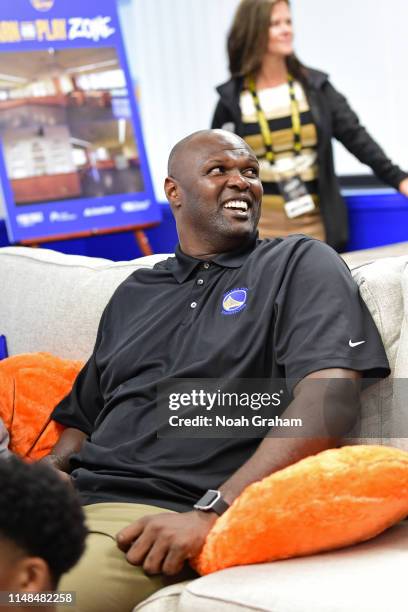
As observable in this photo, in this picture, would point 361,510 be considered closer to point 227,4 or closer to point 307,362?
point 307,362

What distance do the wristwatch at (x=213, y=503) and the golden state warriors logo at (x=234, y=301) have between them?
16.6 inches

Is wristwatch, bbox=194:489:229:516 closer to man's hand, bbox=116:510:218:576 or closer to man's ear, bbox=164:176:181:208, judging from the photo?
man's hand, bbox=116:510:218:576

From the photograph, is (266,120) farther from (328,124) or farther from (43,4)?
(43,4)

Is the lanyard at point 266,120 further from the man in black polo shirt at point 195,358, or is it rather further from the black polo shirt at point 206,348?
the black polo shirt at point 206,348

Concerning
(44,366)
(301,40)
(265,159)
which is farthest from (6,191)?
(301,40)

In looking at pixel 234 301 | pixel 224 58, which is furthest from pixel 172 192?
pixel 224 58

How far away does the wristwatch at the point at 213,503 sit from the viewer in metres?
1.75

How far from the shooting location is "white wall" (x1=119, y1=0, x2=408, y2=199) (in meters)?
5.61

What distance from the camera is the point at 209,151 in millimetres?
2338

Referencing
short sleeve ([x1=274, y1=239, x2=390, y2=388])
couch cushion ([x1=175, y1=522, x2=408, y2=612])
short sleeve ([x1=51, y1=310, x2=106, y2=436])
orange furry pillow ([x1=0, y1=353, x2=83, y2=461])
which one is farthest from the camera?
orange furry pillow ([x1=0, y1=353, x2=83, y2=461])

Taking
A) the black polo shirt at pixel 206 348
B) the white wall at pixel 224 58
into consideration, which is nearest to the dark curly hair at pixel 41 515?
the black polo shirt at pixel 206 348

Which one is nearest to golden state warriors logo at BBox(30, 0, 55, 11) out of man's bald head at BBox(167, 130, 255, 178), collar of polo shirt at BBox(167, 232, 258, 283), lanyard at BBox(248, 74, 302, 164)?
lanyard at BBox(248, 74, 302, 164)

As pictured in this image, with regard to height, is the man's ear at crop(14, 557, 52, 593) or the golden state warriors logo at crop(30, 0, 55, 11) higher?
the golden state warriors logo at crop(30, 0, 55, 11)

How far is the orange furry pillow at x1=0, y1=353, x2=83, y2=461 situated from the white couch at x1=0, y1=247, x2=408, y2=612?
16 cm
